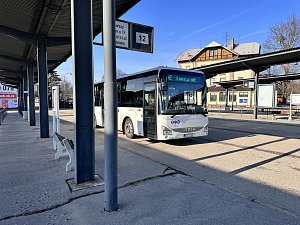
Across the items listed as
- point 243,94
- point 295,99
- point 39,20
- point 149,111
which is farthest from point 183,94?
point 243,94

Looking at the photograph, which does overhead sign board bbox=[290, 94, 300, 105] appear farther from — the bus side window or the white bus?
the bus side window

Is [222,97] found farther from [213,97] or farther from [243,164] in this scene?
[243,164]

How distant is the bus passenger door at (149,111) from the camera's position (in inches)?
328

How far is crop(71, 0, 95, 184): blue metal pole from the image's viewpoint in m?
4.30

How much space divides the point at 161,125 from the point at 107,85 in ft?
16.2

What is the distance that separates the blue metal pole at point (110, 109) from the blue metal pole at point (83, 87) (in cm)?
130

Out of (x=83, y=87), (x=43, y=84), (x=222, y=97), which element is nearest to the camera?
(x=83, y=87)

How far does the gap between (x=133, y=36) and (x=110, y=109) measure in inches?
65.5

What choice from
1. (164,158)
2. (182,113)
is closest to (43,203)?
(164,158)

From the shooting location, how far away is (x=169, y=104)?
26.2 ft

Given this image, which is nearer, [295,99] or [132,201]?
[132,201]

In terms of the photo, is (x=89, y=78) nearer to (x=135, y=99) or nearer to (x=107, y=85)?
(x=107, y=85)

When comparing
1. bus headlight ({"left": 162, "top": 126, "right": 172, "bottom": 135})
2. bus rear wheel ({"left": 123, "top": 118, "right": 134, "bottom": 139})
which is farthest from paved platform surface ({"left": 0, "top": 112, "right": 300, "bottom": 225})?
bus rear wheel ({"left": 123, "top": 118, "right": 134, "bottom": 139})

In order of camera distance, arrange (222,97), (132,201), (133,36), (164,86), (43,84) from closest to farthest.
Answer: (132,201) → (133,36) → (164,86) → (43,84) → (222,97)
